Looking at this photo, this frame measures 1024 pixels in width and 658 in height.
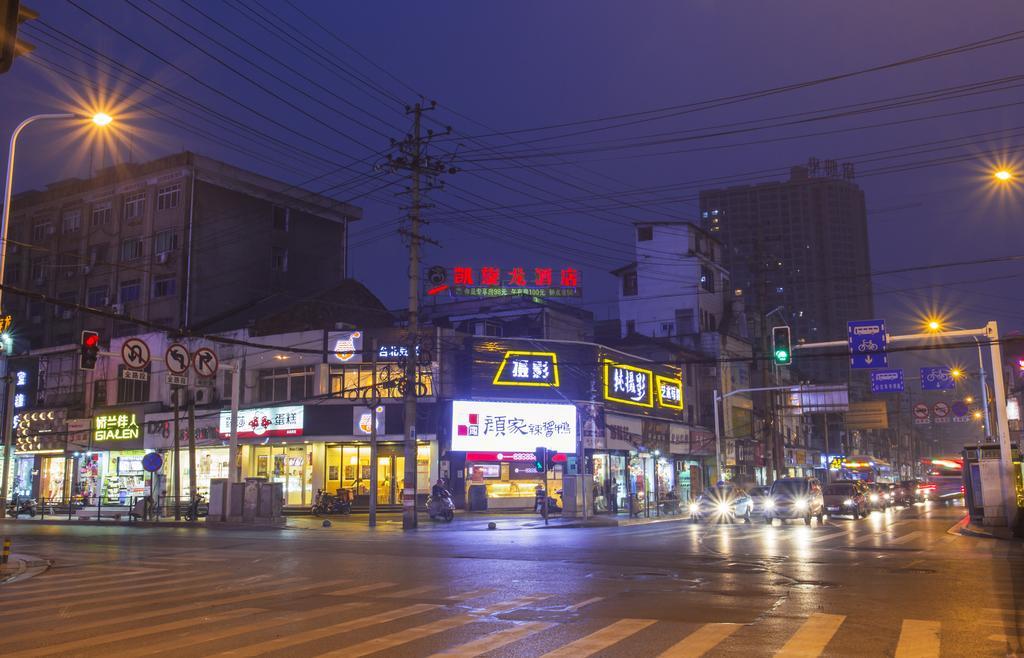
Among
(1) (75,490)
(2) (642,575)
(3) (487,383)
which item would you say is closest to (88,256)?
(1) (75,490)

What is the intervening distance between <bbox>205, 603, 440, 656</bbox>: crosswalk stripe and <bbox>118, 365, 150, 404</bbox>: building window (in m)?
46.2

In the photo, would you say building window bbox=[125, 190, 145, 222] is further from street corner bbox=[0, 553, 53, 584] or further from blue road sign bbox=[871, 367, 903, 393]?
blue road sign bbox=[871, 367, 903, 393]

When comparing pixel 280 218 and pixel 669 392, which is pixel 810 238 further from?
pixel 280 218

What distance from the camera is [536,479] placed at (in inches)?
1859

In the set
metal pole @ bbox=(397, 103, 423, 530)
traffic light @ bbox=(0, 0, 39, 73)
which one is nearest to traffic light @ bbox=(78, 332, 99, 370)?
metal pole @ bbox=(397, 103, 423, 530)

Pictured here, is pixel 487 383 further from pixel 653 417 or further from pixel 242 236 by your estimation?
pixel 242 236

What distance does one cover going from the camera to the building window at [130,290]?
57.8 m

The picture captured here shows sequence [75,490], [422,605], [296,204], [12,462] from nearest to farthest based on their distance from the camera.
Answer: [422,605] → [75,490] → [12,462] → [296,204]

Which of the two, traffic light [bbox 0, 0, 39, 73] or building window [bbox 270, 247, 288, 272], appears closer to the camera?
traffic light [bbox 0, 0, 39, 73]

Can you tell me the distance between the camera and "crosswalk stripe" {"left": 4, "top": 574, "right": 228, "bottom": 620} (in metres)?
12.5

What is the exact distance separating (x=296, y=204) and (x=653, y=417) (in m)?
30.5

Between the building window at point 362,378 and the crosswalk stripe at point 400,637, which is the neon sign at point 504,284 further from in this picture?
the crosswalk stripe at point 400,637

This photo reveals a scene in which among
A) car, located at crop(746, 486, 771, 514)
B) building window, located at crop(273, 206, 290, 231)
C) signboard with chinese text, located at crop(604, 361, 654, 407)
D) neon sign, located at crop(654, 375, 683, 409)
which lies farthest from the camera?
building window, located at crop(273, 206, 290, 231)

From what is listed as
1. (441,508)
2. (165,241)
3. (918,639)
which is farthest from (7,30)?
(165,241)
